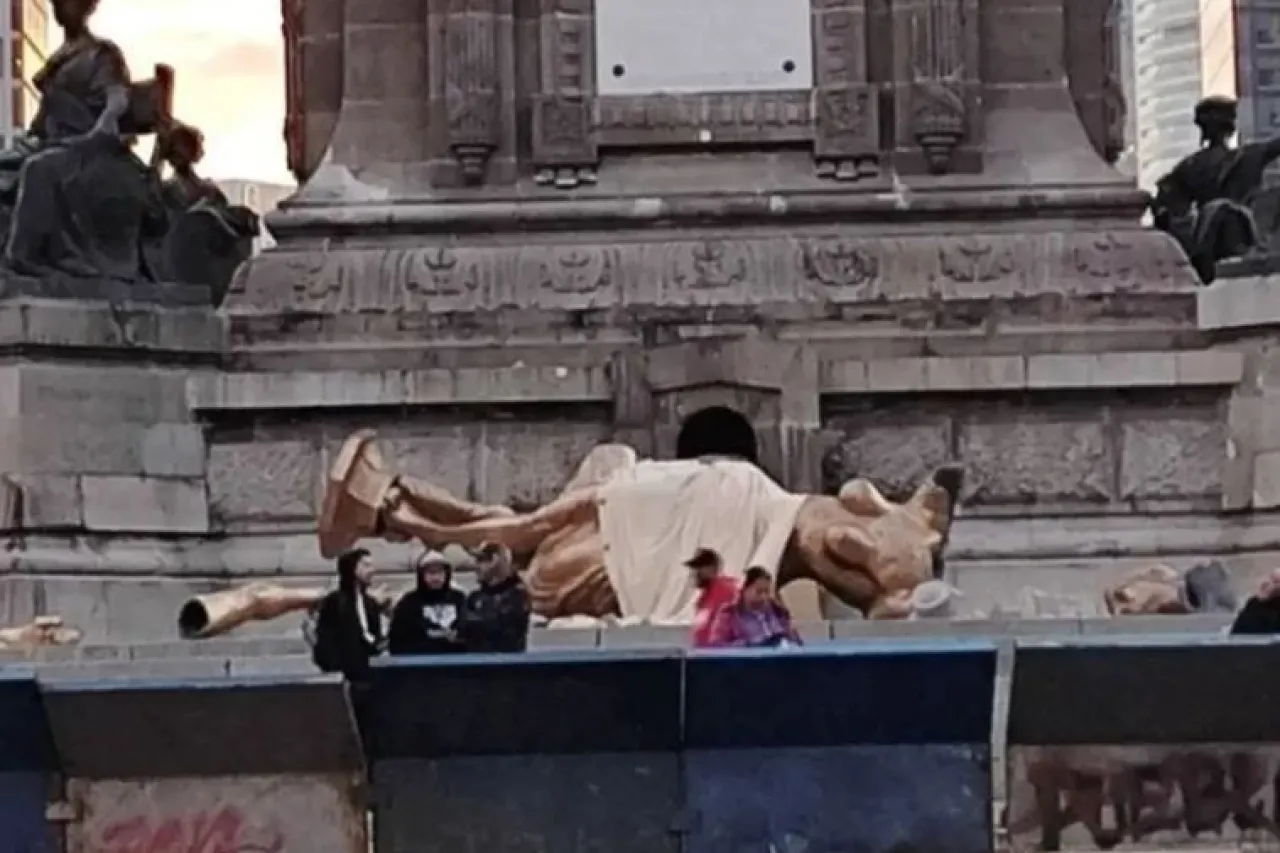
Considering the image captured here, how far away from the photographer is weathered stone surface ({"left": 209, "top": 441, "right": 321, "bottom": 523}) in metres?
28.0

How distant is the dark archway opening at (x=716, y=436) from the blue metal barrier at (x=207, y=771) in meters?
11.4

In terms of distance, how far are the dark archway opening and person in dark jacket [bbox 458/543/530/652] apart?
5.82 metres

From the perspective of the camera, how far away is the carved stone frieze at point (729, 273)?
2841 cm

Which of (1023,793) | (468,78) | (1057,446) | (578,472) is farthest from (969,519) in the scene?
(1023,793)

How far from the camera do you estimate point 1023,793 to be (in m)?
15.9

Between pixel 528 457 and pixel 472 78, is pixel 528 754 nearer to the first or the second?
pixel 528 457

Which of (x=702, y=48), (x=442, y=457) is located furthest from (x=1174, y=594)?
(x=702, y=48)

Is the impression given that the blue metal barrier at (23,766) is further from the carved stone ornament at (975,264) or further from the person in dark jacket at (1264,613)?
the carved stone ornament at (975,264)

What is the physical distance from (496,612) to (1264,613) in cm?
432

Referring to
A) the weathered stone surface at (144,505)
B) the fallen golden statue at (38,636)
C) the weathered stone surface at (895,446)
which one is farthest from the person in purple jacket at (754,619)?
the weathered stone surface at (144,505)

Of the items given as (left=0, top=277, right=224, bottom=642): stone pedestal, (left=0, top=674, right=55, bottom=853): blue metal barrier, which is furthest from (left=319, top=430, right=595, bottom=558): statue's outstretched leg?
(left=0, top=674, right=55, bottom=853): blue metal barrier

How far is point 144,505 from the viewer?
1088 inches

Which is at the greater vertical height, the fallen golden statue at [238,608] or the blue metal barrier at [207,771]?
the fallen golden statue at [238,608]

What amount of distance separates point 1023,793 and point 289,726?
315 centimetres
